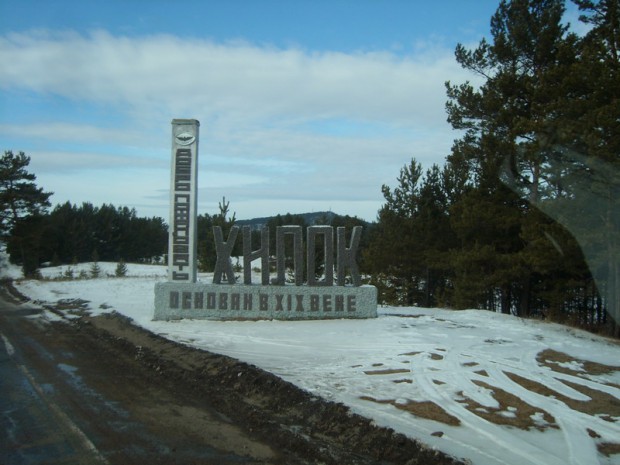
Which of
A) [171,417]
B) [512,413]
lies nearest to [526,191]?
[512,413]

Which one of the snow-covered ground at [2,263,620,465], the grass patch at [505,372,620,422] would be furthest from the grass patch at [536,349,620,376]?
the grass patch at [505,372,620,422]

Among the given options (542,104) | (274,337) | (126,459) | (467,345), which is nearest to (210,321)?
(274,337)

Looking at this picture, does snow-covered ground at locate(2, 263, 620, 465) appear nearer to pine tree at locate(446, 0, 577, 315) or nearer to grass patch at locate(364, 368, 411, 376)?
grass patch at locate(364, 368, 411, 376)

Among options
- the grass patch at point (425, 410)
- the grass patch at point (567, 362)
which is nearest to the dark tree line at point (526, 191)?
the grass patch at point (567, 362)

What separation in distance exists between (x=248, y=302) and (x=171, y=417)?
8.31 meters

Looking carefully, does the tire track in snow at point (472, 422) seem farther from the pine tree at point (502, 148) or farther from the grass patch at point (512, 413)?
the pine tree at point (502, 148)

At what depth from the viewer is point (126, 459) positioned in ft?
15.8

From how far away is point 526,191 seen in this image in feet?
66.8

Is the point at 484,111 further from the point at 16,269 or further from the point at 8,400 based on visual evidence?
the point at 16,269

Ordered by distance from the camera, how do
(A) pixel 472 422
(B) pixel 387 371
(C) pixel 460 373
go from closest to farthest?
(A) pixel 472 422 < (C) pixel 460 373 < (B) pixel 387 371

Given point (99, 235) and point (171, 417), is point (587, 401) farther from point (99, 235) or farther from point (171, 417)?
point (99, 235)

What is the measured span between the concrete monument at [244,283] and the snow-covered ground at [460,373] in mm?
543

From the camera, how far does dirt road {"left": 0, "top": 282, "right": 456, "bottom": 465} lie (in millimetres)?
4953

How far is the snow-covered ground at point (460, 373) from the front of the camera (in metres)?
5.46
